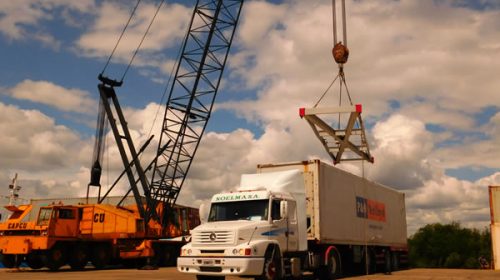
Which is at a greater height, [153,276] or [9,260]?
[9,260]

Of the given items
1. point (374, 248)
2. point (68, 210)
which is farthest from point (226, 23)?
point (374, 248)

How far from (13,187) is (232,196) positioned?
42.9 m

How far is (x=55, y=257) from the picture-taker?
26172 mm

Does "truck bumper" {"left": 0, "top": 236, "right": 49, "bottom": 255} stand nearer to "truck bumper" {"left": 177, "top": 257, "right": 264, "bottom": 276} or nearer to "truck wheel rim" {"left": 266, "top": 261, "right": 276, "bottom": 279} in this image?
"truck bumper" {"left": 177, "top": 257, "right": 264, "bottom": 276}

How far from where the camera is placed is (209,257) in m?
13.8

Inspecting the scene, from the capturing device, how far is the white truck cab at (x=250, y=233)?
1354cm

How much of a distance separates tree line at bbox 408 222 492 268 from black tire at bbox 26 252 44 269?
94624mm

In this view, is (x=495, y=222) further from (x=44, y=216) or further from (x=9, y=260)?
(x=9, y=260)

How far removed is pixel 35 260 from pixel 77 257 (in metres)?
2.05

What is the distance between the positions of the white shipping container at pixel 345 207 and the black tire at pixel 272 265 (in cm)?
239

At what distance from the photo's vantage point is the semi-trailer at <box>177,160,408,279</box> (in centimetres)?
1380

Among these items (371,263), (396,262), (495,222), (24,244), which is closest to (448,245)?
(495,222)

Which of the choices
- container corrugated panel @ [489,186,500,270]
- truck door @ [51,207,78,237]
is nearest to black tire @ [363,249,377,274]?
container corrugated panel @ [489,186,500,270]

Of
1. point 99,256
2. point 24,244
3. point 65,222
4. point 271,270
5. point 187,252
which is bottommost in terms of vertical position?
point 271,270
